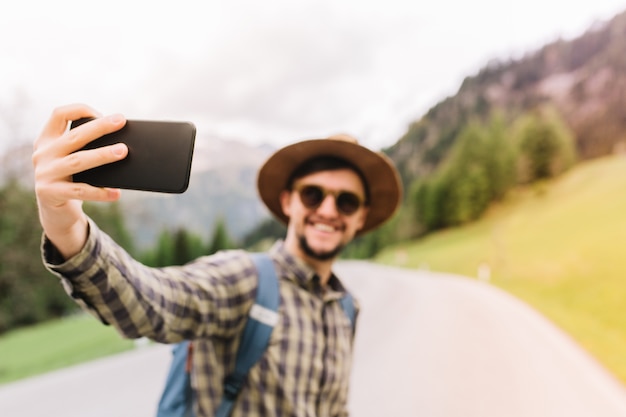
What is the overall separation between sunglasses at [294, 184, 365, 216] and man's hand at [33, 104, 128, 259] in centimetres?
95

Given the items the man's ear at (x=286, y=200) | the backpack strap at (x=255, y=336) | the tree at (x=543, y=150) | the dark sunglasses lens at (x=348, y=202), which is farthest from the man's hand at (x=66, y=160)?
A: the tree at (x=543, y=150)

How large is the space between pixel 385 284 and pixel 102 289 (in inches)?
662

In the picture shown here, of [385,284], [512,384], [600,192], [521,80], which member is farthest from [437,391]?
[521,80]

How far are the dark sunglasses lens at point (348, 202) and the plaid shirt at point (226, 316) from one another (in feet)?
0.95

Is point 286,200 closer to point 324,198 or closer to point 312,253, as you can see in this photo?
point 324,198

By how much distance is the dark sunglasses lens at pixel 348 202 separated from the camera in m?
1.73

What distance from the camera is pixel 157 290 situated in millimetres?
1116

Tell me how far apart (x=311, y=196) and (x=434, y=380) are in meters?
4.67

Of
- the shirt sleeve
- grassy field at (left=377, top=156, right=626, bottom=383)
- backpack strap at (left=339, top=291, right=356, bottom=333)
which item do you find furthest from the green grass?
grassy field at (left=377, top=156, right=626, bottom=383)

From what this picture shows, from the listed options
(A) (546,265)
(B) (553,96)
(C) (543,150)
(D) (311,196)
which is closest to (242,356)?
(D) (311,196)

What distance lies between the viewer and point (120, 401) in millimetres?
5004

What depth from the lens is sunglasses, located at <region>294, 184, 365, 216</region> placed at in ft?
5.61

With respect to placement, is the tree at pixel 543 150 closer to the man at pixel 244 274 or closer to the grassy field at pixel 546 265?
the grassy field at pixel 546 265

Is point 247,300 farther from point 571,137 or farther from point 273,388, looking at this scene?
point 571,137
